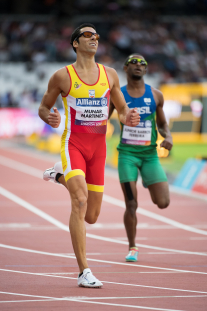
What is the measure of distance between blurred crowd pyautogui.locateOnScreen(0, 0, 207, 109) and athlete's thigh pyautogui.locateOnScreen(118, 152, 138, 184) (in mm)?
26468

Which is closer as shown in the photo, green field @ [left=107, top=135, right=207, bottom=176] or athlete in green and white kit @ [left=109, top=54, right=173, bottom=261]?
athlete in green and white kit @ [left=109, top=54, right=173, bottom=261]

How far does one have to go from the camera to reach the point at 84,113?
6.01m

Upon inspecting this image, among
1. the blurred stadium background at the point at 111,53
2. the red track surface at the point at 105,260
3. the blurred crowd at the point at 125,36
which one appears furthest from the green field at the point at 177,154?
the blurred crowd at the point at 125,36

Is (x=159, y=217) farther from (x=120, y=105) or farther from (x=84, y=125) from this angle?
(x=84, y=125)

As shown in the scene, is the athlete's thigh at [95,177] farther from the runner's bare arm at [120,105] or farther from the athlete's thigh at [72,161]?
the runner's bare arm at [120,105]

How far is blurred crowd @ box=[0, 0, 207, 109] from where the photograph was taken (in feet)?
113

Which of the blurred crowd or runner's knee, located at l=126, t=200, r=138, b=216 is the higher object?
the blurred crowd

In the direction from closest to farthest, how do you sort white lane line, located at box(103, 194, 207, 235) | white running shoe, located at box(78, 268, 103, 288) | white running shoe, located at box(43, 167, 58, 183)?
1. white running shoe, located at box(78, 268, 103, 288)
2. white running shoe, located at box(43, 167, 58, 183)
3. white lane line, located at box(103, 194, 207, 235)

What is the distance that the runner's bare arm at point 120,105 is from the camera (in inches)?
242

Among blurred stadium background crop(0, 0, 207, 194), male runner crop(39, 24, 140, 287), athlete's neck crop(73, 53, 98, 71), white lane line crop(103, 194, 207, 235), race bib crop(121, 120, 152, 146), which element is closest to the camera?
male runner crop(39, 24, 140, 287)

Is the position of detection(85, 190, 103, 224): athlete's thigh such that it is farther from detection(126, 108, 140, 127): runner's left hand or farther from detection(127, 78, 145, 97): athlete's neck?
detection(127, 78, 145, 97): athlete's neck

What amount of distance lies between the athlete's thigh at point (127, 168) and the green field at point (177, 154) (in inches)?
365

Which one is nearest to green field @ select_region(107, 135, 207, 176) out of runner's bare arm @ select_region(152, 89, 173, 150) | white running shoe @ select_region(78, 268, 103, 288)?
runner's bare arm @ select_region(152, 89, 173, 150)

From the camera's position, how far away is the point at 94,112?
6035mm
